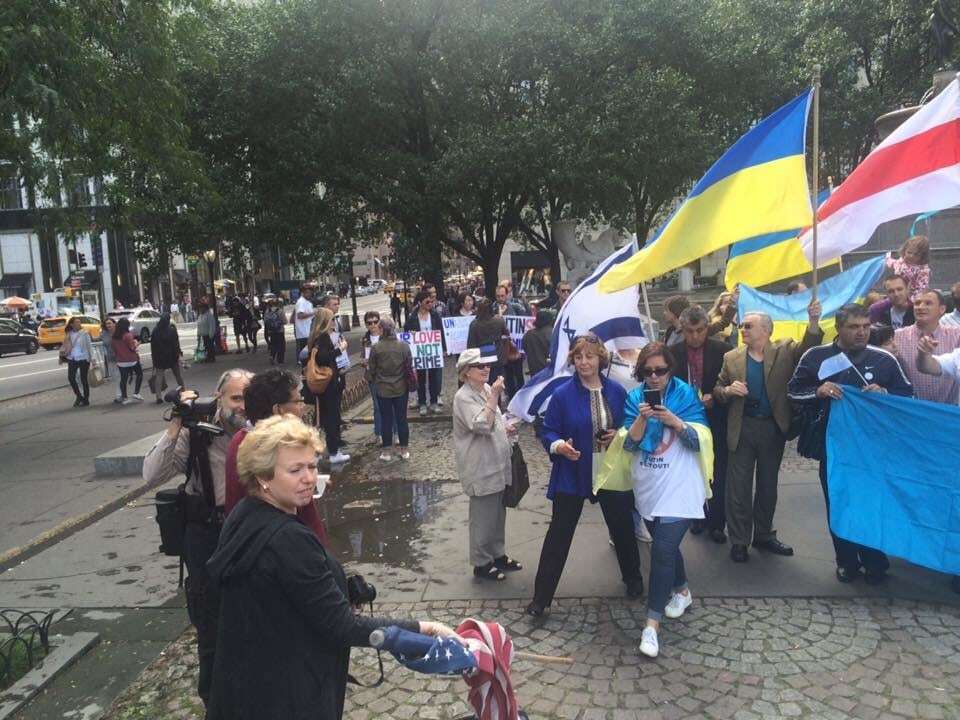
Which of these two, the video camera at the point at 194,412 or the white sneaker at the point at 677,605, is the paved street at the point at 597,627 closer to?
the white sneaker at the point at 677,605

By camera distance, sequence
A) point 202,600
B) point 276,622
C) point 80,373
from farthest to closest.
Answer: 1. point 80,373
2. point 202,600
3. point 276,622

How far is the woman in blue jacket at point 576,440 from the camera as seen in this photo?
4727 millimetres

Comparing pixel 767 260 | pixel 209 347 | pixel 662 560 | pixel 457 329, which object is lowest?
pixel 662 560

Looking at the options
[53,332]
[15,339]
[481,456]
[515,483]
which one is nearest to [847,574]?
[515,483]

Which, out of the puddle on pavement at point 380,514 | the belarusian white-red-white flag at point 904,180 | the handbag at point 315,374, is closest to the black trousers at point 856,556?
the belarusian white-red-white flag at point 904,180

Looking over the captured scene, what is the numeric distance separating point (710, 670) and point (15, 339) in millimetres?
33863

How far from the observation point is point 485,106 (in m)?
18.6

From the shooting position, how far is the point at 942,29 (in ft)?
60.3

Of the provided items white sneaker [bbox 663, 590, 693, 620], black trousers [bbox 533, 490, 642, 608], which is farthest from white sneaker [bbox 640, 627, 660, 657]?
black trousers [bbox 533, 490, 642, 608]

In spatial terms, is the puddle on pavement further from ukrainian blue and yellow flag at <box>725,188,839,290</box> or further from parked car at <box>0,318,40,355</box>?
parked car at <box>0,318,40,355</box>

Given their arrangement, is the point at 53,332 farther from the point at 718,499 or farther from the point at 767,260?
the point at 718,499

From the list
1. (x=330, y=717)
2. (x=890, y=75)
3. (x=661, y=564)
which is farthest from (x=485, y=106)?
(x=330, y=717)

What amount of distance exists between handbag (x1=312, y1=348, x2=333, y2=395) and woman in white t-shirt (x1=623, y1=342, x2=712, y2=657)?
4.93m

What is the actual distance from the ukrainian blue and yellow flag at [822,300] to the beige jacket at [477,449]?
2.90 m
